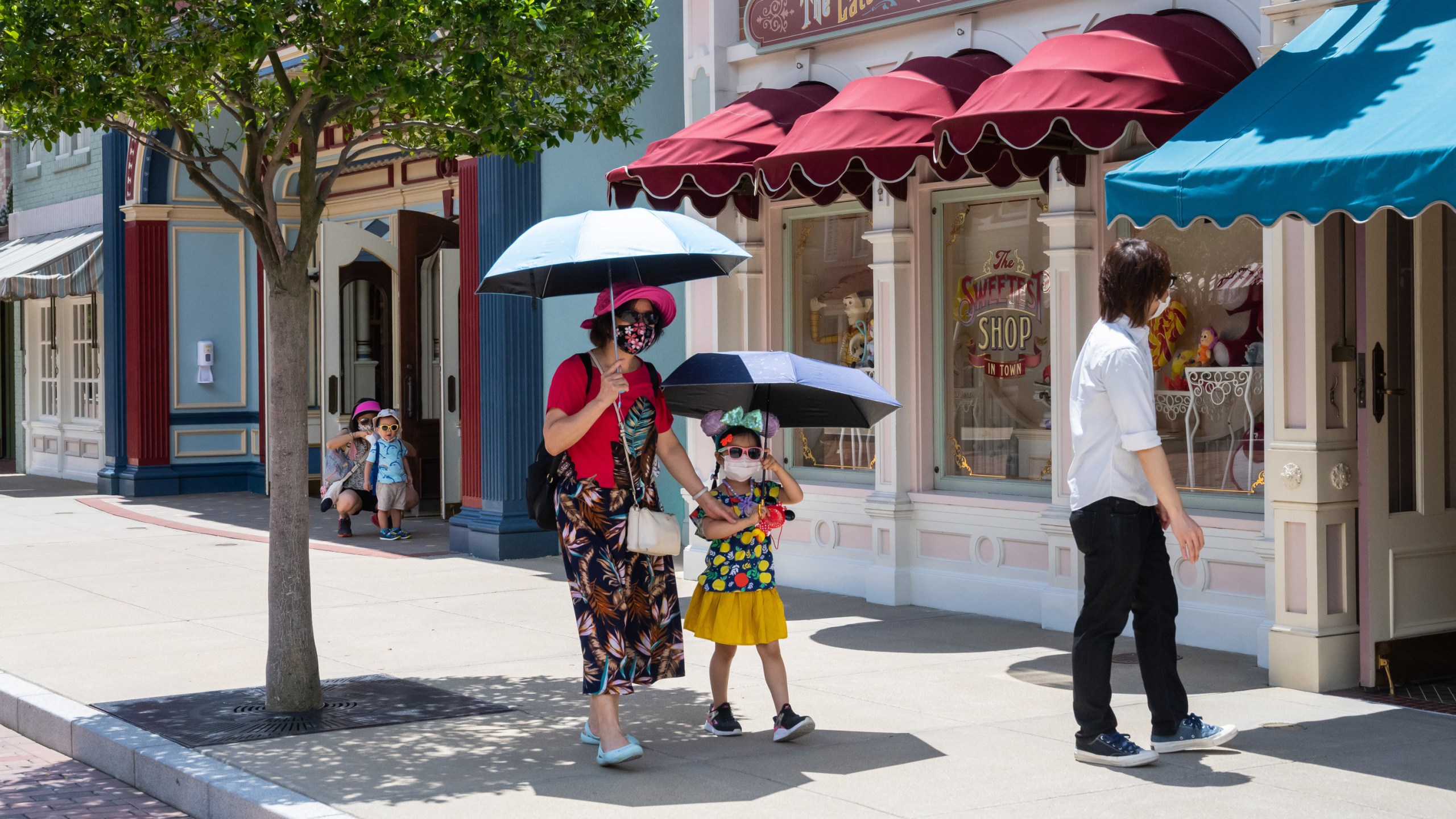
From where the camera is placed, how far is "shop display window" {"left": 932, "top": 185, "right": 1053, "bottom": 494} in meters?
9.16

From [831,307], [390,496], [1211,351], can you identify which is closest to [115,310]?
[390,496]

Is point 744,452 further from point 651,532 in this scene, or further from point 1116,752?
point 1116,752

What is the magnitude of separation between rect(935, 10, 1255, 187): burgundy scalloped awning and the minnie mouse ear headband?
82.7 inches

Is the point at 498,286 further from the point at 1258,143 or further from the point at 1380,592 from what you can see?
the point at 1380,592

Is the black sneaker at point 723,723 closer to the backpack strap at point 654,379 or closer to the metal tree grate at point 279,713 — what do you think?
the metal tree grate at point 279,713

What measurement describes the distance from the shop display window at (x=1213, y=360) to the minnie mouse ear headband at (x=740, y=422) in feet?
8.78

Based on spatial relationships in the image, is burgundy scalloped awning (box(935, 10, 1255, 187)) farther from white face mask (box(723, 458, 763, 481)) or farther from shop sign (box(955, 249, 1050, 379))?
white face mask (box(723, 458, 763, 481))

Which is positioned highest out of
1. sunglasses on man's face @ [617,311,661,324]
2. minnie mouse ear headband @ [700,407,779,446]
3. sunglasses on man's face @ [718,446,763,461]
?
sunglasses on man's face @ [617,311,661,324]

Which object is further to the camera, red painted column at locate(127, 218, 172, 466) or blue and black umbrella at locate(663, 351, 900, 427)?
red painted column at locate(127, 218, 172, 466)

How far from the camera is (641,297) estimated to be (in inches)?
223

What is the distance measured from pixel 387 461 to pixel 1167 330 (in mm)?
7484

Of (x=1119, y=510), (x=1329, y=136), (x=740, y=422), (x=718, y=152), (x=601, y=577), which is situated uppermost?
(x=718, y=152)

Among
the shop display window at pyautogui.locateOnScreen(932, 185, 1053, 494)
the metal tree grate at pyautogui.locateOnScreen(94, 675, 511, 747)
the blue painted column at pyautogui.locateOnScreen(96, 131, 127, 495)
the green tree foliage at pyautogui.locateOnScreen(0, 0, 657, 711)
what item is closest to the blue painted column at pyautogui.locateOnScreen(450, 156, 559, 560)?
the shop display window at pyautogui.locateOnScreen(932, 185, 1053, 494)

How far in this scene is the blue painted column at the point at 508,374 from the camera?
12.3 m
